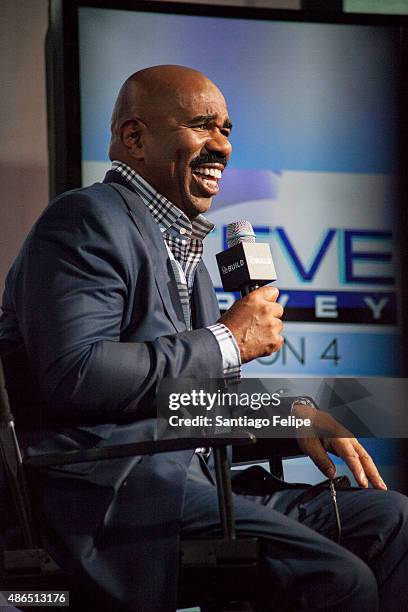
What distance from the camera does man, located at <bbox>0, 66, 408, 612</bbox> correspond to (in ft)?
5.27

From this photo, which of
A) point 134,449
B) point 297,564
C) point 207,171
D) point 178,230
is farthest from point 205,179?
point 297,564

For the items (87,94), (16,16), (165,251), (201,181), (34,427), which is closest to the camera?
(34,427)

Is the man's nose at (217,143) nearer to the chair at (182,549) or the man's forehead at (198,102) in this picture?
the man's forehead at (198,102)

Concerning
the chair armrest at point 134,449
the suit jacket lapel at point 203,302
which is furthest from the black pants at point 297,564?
the suit jacket lapel at point 203,302

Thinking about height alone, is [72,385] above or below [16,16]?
below

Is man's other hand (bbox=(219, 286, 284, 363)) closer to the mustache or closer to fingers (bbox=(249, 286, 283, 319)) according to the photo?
fingers (bbox=(249, 286, 283, 319))

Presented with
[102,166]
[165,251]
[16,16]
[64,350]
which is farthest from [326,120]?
[64,350]

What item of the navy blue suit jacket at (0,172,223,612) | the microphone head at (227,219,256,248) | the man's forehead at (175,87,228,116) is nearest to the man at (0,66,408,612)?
the navy blue suit jacket at (0,172,223,612)

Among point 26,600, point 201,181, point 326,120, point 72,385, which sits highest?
point 326,120

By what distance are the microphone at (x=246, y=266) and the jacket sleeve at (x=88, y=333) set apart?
13 centimetres

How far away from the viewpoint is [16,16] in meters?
3.48

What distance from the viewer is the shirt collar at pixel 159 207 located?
2029mm

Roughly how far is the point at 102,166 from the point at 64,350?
1469 millimetres

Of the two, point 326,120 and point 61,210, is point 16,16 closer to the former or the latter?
point 326,120
